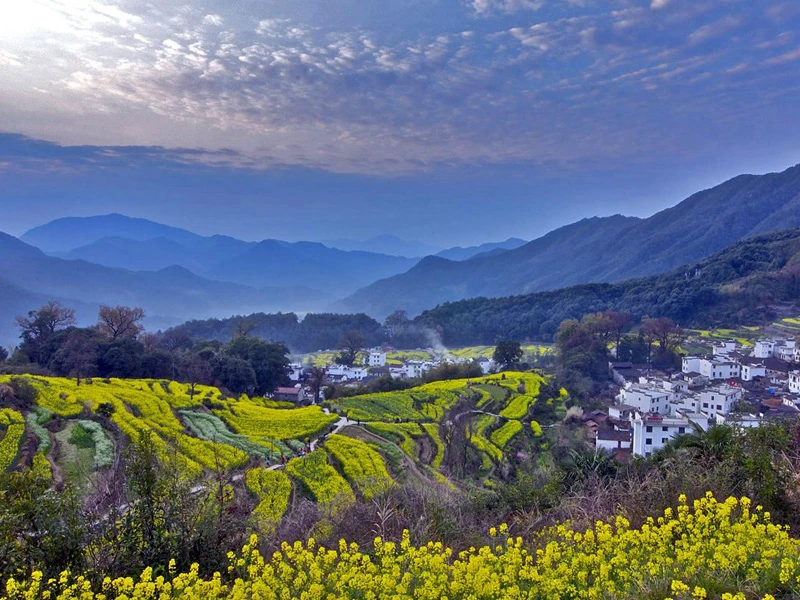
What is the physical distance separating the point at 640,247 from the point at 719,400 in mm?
129277

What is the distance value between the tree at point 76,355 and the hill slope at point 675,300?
52.8 meters

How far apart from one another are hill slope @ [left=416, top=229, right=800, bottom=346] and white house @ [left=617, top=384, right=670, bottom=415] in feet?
116

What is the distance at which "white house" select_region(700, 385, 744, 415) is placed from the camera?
28.4 metres

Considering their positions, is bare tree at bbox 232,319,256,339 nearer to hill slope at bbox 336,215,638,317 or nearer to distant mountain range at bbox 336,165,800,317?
distant mountain range at bbox 336,165,800,317

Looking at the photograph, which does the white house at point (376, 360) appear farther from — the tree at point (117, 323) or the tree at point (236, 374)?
the tree at point (117, 323)

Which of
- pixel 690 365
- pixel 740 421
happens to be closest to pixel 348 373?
pixel 690 365

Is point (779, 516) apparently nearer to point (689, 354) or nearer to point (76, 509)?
point (76, 509)

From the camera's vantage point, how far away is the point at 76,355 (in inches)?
1101

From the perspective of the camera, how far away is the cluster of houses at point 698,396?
23.1 metres

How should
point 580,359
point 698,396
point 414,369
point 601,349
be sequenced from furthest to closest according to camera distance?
point 414,369 → point 601,349 → point 580,359 → point 698,396

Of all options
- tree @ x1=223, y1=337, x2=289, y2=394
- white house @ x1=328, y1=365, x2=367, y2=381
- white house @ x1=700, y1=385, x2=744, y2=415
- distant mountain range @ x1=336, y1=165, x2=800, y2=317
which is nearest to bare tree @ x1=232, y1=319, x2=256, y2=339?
tree @ x1=223, y1=337, x2=289, y2=394

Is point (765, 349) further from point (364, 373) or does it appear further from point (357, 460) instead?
point (357, 460)

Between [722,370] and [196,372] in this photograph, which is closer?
[196,372]

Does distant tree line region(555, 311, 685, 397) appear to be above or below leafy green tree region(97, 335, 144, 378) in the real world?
below
